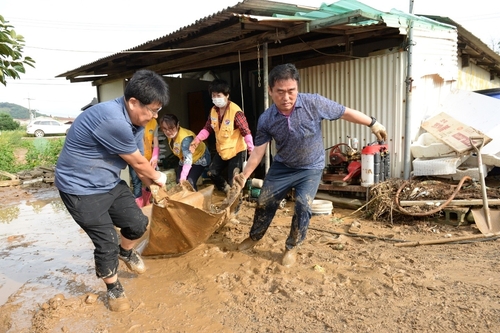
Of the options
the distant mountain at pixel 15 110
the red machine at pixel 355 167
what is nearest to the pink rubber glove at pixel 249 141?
the red machine at pixel 355 167

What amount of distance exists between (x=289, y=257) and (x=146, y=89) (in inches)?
76.9

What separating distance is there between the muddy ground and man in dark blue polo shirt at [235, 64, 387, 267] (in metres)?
0.49

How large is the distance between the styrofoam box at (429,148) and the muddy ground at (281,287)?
3.59 ft

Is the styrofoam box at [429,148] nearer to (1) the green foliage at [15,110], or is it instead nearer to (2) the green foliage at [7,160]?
(2) the green foliage at [7,160]

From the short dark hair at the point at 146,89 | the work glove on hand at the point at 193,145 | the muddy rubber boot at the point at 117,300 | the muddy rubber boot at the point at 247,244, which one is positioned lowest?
the muddy rubber boot at the point at 117,300

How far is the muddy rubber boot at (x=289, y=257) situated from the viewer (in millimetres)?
3391

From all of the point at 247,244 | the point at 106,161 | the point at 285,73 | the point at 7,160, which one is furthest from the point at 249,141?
the point at 7,160

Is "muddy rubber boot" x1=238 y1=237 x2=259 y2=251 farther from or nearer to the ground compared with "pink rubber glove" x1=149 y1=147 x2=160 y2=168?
nearer to the ground

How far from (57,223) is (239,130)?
11.3ft

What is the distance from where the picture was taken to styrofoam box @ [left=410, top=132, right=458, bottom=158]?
16.5ft

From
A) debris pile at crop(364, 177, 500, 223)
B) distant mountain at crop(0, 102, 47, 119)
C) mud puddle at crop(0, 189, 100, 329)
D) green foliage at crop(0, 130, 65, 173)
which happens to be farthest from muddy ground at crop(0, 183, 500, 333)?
distant mountain at crop(0, 102, 47, 119)

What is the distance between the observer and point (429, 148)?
5.19m

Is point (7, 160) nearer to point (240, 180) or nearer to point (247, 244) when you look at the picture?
point (247, 244)

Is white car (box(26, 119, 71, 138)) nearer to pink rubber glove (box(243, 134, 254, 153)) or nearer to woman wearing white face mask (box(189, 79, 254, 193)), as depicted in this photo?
woman wearing white face mask (box(189, 79, 254, 193))
